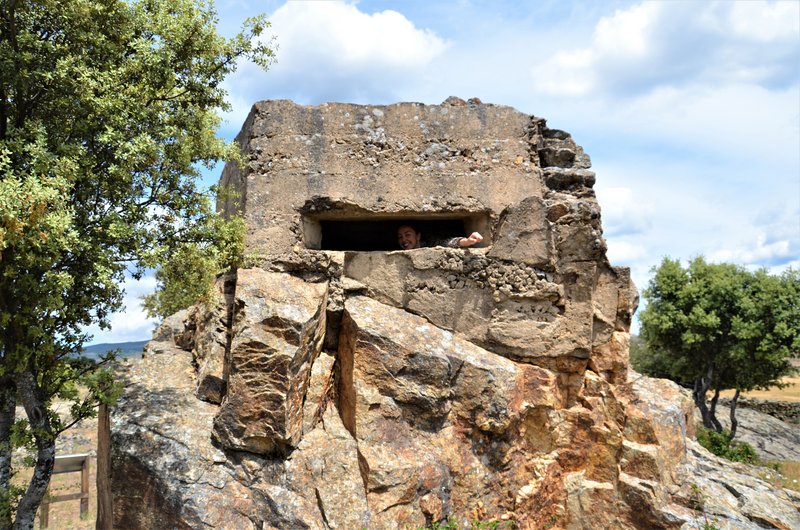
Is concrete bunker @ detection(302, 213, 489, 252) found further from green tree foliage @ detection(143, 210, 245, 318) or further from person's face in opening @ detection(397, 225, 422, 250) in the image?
green tree foliage @ detection(143, 210, 245, 318)

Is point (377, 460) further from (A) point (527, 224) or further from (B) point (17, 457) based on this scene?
(B) point (17, 457)

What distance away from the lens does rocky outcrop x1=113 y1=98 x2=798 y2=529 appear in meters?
4.81

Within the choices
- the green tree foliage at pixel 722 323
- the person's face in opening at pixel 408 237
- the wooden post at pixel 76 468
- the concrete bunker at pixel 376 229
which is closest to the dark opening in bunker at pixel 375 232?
the concrete bunker at pixel 376 229

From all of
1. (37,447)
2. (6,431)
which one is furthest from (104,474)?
(6,431)

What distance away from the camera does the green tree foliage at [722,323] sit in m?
14.9

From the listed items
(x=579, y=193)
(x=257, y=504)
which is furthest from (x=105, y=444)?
(x=579, y=193)

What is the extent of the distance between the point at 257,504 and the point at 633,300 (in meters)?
4.35

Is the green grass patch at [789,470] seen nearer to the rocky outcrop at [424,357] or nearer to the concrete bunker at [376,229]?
the rocky outcrop at [424,357]

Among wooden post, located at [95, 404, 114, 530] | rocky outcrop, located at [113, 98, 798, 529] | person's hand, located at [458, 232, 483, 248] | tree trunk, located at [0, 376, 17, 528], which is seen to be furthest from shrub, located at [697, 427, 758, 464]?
tree trunk, located at [0, 376, 17, 528]

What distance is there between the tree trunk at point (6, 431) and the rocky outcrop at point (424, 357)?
2.73 feet

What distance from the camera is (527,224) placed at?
5691 millimetres

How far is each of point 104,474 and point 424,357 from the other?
9.90ft

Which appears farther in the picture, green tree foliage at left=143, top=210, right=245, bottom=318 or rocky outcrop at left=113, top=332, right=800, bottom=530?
green tree foliage at left=143, top=210, right=245, bottom=318

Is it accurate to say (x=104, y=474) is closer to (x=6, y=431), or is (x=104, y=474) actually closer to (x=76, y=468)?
(x=6, y=431)
